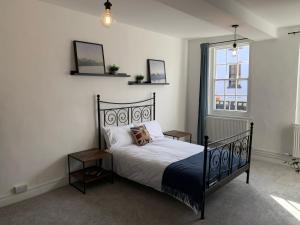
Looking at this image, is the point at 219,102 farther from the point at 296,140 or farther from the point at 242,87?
the point at 296,140

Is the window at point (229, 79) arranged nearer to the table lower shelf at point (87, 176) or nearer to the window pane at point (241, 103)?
the window pane at point (241, 103)

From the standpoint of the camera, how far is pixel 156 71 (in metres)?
4.76

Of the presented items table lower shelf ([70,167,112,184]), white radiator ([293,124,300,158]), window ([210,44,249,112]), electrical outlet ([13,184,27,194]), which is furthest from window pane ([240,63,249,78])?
electrical outlet ([13,184,27,194])

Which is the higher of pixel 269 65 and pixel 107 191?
pixel 269 65

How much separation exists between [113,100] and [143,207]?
184cm

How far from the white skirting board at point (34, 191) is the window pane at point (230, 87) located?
11.8ft

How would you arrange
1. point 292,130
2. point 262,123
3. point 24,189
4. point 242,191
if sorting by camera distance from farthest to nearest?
point 262,123 → point 292,130 → point 242,191 → point 24,189

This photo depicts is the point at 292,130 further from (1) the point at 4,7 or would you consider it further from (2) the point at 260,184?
(1) the point at 4,7

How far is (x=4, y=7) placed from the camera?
2740mm

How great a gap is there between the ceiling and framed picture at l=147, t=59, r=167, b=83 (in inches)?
25.9

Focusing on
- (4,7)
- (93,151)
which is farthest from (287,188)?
(4,7)

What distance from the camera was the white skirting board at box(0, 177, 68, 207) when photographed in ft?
9.54

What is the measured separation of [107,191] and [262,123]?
315 centimetres

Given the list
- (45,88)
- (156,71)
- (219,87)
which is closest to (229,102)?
(219,87)
